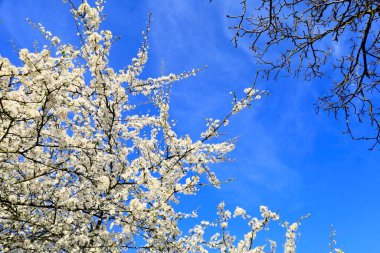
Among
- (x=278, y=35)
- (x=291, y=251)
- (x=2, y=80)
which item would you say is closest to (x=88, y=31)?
(x=2, y=80)

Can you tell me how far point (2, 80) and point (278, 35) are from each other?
380 cm

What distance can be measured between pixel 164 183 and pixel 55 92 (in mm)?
2838

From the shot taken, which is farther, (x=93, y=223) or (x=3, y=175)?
(x=93, y=223)

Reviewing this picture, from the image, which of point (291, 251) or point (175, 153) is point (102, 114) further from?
point (291, 251)

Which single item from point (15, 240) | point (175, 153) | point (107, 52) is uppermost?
point (107, 52)

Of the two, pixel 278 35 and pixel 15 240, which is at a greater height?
pixel 278 35

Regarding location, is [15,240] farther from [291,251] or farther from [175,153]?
[291,251]

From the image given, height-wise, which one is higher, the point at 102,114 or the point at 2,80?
the point at 102,114

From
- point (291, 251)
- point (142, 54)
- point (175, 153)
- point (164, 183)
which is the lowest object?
point (291, 251)

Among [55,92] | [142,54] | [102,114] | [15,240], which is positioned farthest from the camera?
[142,54]

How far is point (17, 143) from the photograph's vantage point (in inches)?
229

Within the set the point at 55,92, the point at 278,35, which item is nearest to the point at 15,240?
the point at 55,92

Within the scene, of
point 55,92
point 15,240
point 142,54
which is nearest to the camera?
point 55,92

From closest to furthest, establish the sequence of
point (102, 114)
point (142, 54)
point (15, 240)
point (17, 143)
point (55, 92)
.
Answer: point (55, 92), point (17, 143), point (15, 240), point (102, 114), point (142, 54)
